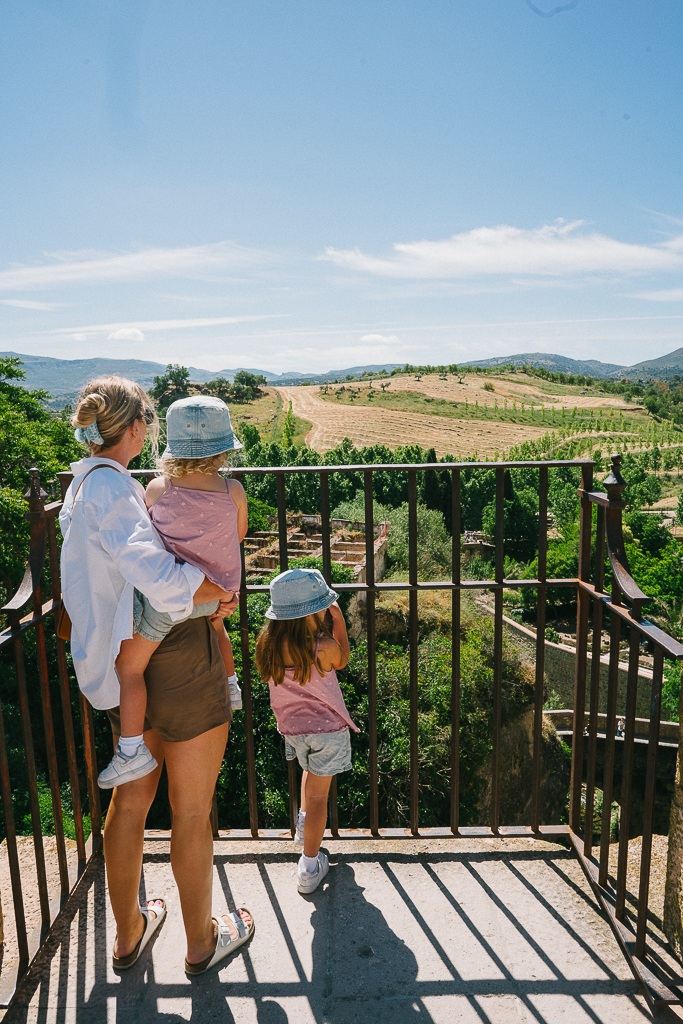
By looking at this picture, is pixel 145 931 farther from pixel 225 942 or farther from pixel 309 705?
pixel 309 705

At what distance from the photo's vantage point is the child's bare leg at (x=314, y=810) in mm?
2252

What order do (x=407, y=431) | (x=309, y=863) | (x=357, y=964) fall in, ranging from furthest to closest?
(x=407, y=431)
(x=309, y=863)
(x=357, y=964)

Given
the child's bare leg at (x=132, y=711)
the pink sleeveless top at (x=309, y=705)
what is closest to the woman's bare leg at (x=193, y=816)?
the child's bare leg at (x=132, y=711)

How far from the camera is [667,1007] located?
1.77 m

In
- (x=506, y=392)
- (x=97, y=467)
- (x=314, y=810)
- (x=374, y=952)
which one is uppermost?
(x=506, y=392)

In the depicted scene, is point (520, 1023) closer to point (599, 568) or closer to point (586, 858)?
point (586, 858)

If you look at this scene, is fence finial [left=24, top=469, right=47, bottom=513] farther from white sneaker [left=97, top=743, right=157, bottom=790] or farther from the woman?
white sneaker [left=97, top=743, right=157, bottom=790]

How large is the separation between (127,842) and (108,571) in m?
0.75

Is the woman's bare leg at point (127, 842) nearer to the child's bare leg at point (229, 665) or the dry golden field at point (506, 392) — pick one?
the child's bare leg at point (229, 665)

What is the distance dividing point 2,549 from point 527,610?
2441 centimetres

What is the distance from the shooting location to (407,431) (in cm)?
8819

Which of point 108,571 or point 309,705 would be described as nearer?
point 108,571

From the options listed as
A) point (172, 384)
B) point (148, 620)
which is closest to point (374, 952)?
Answer: point (148, 620)

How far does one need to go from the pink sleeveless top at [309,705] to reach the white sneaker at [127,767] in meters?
0.61
